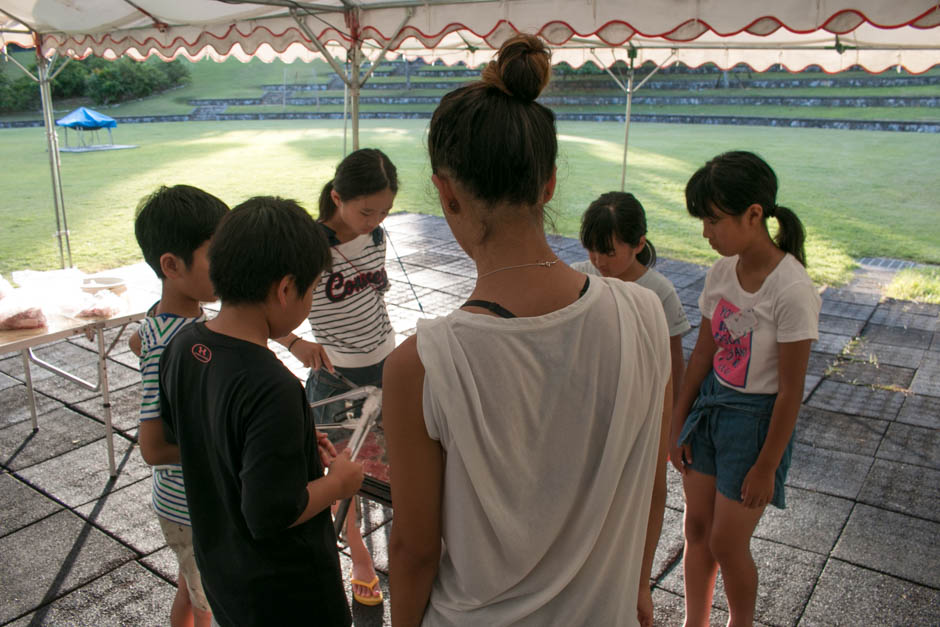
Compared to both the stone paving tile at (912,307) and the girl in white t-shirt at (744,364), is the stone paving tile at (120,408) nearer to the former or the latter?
the girl in white t-shirt at (744,364)

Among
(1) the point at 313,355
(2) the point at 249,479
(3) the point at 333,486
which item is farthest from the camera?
(1) the point at 313,355

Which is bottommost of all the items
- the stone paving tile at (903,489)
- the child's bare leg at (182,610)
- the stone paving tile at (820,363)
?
the stone paving tile at (820,363)

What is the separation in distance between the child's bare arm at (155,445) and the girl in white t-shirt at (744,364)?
1449mm

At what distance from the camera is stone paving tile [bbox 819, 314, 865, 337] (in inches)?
234

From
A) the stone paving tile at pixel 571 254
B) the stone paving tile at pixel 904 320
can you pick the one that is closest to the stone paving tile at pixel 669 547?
the stone paving tile at pixel 904 320

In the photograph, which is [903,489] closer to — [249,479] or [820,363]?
[820,363]

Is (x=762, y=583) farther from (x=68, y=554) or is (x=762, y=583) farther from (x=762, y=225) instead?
(x=68, y=554)

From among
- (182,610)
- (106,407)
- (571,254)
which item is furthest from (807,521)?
(571,254)

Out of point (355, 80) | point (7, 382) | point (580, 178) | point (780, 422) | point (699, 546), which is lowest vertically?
point (7, 382)

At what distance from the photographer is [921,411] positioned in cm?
428

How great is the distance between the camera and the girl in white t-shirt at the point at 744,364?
5.91ft

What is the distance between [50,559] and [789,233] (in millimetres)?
3081

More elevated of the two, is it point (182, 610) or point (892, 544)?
point (182, 610)

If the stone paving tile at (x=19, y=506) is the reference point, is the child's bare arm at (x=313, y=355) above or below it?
above
